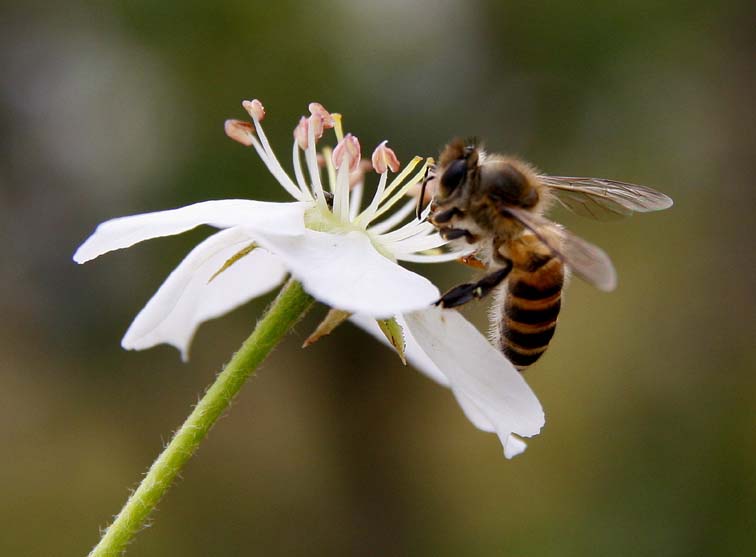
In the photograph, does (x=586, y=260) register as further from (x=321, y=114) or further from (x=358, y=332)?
(x=358, y=332)

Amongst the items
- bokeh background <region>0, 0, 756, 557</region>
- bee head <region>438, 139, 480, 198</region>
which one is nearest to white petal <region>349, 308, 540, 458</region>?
bee head <region>438, 139, 480, 198</region>

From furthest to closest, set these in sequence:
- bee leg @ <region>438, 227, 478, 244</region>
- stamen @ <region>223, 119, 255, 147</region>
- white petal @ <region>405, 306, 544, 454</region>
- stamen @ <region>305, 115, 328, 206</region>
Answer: stamen @ <region>223, 119, 255, 147</region>, stamen @ <region>305, 115, 328, 206</region>, bee leg @ <region>438, 227, 478, 244</region>, white petal @ <region>405, 306, 544, 454</region>

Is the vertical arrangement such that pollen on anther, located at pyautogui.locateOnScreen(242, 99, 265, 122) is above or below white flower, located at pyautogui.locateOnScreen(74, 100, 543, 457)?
above

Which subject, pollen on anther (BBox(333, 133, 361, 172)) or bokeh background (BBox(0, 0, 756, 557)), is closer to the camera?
pollen on anther (BBox(333, 133, 361, 172))

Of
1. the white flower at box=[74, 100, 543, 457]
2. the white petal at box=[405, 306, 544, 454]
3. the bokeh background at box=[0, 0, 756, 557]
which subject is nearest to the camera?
the white flower at box=[74, 100, 543, 457]

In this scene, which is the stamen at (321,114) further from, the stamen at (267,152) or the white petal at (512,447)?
the white petal at (512,447)

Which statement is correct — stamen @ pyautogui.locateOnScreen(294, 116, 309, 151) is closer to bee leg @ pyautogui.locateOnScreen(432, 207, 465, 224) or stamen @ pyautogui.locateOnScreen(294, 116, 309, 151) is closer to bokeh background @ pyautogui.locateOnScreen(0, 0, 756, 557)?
bee leg @ pyautogui.locateOnScreen(432, 207, 465, 224)
